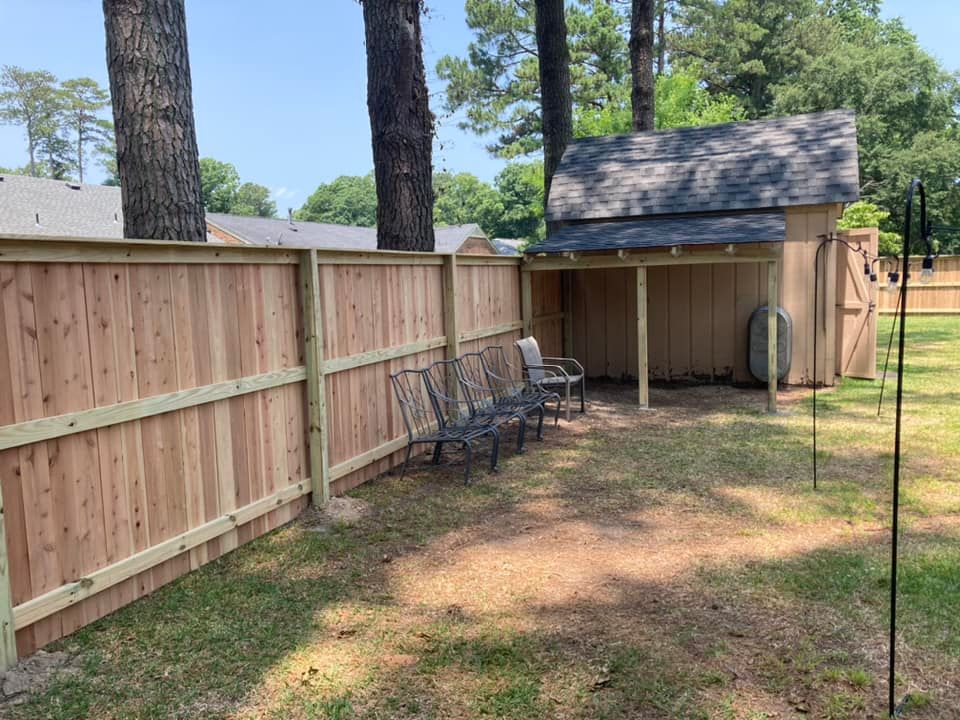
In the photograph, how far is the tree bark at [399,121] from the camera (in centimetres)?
864

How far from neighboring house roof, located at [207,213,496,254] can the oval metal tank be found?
1593cm

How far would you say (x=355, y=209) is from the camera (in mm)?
80438

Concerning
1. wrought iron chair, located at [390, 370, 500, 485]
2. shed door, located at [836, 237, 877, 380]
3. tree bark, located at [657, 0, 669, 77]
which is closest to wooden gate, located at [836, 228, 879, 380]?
shed door, located at [836, 237, 877, 380]

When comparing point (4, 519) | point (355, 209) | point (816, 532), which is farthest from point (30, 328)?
point (355, 209)

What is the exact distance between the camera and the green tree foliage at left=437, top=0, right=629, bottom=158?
2869cm

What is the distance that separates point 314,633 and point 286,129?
96119 mm

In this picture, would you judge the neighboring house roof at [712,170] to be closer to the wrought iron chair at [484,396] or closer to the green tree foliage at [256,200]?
the wrought iron chair at [484,396]

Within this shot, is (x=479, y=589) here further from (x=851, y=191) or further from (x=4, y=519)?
(x=851, y=191)

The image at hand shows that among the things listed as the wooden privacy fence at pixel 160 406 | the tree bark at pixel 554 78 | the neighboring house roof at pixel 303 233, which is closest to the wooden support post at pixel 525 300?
the wooden privacy fence at pixel 160 406

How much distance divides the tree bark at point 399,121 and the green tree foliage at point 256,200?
80727mm

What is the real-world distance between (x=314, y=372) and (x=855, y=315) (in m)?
8.28

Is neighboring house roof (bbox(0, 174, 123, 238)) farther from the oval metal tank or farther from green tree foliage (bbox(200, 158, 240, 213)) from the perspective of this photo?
green tree foliage (bbox(200, 158, 240, 213))

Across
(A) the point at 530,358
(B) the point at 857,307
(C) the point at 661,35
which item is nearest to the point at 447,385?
(A) the point at 530,358

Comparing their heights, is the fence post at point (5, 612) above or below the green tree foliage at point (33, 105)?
below
